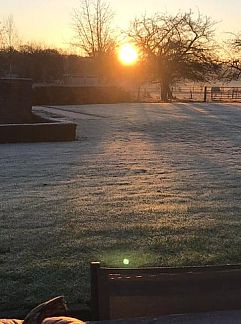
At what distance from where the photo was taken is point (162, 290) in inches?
97.9

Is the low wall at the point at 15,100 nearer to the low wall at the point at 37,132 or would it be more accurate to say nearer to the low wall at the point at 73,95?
the low wall at the point at 37,132

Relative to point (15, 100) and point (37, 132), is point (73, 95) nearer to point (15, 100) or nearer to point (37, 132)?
point (15, 100)

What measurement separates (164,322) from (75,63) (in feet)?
203

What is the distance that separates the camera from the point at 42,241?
5.34 m

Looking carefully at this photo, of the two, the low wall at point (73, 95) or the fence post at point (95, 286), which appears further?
the low wall at point (73, 95)

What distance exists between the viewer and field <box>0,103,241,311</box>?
4605 millimetres

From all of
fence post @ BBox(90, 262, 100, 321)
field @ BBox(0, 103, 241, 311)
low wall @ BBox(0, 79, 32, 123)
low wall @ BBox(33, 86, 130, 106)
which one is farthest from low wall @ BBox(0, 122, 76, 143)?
low wall @ BBox(33, 86, 130, 106)

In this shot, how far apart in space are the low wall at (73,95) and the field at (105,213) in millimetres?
20765

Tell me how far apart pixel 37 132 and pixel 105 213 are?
28.4 ft

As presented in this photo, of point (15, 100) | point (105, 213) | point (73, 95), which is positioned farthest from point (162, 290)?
point (73, 95)

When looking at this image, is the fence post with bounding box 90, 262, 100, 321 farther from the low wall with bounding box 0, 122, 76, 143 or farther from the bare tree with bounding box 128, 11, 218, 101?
the bare tree with bounding box 128, 11, 218, 101

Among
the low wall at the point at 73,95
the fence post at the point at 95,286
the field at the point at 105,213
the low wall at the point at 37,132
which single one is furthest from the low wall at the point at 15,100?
the fence post at the point at 95,286

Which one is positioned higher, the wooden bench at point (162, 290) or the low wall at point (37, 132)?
the wooden bench at point (162, 290)

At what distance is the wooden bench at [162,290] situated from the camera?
2.46 meters
